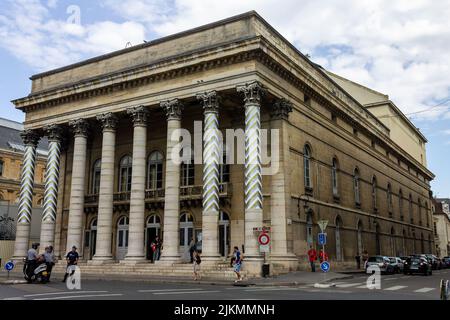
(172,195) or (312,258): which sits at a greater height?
(172,195)

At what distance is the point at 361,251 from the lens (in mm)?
39031

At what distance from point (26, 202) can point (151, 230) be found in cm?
961

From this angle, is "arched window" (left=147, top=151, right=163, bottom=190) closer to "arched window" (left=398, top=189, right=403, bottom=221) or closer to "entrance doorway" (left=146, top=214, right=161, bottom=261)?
"entrance doorway" (left=146, top=214, right=161, bottom=261)

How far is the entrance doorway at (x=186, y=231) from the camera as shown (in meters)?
31.5

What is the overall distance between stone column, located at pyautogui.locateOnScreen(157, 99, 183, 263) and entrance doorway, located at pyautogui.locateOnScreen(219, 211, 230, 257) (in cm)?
339

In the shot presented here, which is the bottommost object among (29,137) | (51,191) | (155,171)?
(51,191)

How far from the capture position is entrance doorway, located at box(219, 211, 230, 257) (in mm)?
29984

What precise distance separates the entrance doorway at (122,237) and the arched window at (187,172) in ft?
17.8

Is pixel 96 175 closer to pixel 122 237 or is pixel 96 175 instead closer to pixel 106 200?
pixel 122 237

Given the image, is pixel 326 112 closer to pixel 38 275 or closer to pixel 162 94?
pixel 162 94

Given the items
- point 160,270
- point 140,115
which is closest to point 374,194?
point 140,115

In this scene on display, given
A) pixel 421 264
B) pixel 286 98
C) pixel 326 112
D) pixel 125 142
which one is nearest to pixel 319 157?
pixel 326 112

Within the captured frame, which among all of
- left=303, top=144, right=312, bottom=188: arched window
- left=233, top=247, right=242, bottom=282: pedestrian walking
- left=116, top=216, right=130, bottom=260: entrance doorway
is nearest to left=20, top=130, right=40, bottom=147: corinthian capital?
left=116, top=216, right=130, bottom=260: entrance doorway

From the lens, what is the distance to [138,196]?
95.5 feet
